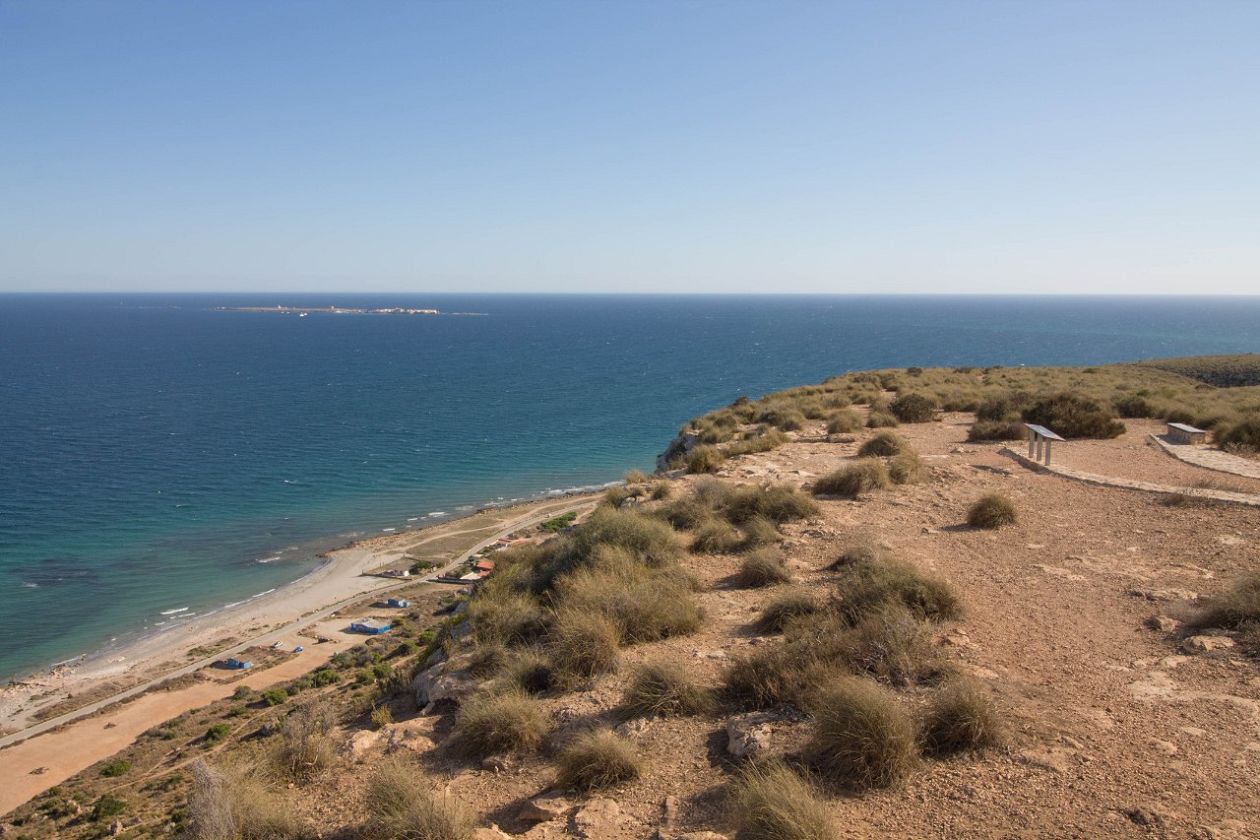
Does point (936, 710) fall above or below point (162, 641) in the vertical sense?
above

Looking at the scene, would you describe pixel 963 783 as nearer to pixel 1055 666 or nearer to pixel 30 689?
pixel 1055 666

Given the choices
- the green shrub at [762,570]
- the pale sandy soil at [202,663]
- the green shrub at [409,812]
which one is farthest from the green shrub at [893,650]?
the pale sandy soil at [202,663]

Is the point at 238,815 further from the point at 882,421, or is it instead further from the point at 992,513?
→ the point at 882,421

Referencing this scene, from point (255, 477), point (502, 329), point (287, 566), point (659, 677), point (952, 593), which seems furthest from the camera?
point (502, 329)

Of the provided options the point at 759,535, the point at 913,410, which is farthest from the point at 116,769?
the point at 913,410

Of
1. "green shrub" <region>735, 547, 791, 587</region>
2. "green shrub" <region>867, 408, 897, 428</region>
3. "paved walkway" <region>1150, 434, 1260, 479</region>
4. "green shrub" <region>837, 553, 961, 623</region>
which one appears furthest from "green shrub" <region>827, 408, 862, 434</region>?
"green shrub" <region>837, 553, 961, 623</region>

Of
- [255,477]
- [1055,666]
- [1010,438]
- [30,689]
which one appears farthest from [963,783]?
[255,477]

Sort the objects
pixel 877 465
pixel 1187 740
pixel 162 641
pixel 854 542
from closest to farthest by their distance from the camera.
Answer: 1. pixel 1187 740
2. pixel 854 542
3. pixel 877 465
4. pixel 162 641
